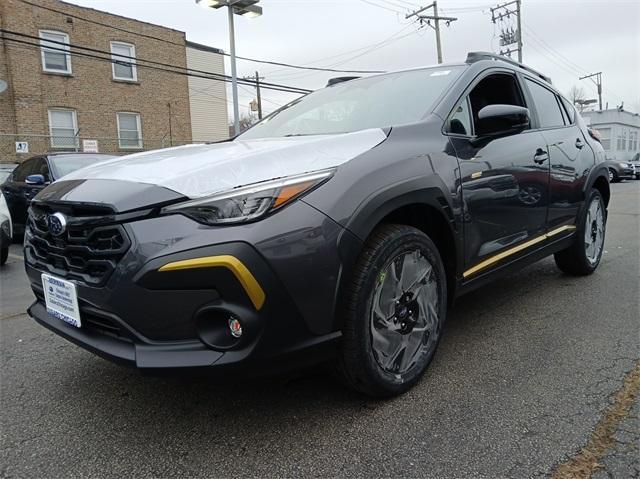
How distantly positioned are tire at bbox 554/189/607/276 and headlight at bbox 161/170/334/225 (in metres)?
3.16

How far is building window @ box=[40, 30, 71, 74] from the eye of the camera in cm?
1864

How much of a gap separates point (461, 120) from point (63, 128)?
19674mm

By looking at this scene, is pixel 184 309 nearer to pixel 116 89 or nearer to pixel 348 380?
pixel 348 380

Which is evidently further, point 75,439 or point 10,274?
point 10,274

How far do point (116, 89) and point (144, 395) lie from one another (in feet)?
67.1

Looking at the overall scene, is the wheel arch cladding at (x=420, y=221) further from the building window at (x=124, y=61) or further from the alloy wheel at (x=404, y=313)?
the building window at (x=124, y=61)

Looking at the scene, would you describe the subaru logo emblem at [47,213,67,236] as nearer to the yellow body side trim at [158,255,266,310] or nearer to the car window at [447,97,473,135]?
the yellow body side trim at [158,255,266,310]

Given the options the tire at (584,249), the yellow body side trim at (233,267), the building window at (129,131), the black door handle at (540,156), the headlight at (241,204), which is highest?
the building window at (129,131)

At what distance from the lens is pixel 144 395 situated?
101 inches

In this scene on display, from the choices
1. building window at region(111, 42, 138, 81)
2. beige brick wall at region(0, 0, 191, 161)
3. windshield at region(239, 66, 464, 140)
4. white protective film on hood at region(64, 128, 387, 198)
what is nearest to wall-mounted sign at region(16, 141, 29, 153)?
beige brick wall at region(0, 0, 191, 161)

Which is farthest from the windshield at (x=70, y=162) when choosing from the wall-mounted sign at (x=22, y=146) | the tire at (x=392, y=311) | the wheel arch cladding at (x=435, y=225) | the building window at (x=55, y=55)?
the building window at (x=55, y=55)

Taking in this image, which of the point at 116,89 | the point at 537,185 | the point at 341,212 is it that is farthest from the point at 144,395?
the point at 116,89

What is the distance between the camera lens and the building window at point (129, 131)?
20.8 meters

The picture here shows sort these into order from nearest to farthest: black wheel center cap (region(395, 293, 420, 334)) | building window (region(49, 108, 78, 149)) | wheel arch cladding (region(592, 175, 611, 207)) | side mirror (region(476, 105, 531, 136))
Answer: black wheel center cap (region(395, 293, 420, 334)), side mirror (region(476, 105, 531, 136)), wheel arch cladding (region(592, 175, 611, 207)), building window (region(49, 108, 78, 149))
